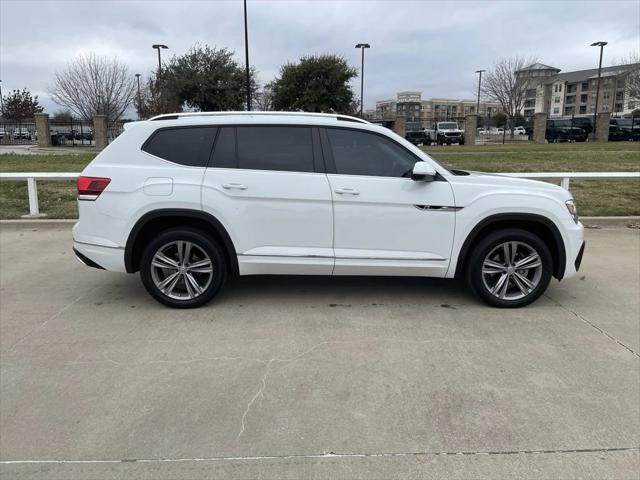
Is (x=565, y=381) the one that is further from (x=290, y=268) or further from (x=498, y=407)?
(x=290, y=268)

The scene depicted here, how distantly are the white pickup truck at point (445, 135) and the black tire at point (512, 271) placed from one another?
40.9 m

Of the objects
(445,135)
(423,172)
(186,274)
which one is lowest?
(186,274)

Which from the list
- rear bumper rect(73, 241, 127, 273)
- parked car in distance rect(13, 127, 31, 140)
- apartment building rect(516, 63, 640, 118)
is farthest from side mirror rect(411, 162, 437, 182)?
apartment building rect(516, 63, 640, 118)

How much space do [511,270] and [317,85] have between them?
33837mm

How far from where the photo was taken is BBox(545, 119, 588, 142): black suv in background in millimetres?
43062

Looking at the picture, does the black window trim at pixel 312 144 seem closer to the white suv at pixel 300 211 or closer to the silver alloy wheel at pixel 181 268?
the white suv at pixel 300 211

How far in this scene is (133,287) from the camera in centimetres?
573

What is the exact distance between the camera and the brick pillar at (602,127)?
41781 millimetres

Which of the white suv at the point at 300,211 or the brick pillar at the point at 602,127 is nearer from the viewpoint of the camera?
the white suv at the point at 300,211

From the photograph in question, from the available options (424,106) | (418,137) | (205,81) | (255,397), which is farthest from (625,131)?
(424,106)

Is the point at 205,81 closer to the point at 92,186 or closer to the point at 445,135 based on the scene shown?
the point at 445,135

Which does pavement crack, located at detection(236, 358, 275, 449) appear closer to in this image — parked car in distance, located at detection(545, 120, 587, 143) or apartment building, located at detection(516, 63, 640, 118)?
parked car in distance, located at detection(545, 120, 587, 143)

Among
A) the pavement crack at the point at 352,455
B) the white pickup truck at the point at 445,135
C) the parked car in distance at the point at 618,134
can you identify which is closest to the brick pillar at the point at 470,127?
the white pickup truck at the point at 445,135

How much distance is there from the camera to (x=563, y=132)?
142ft
